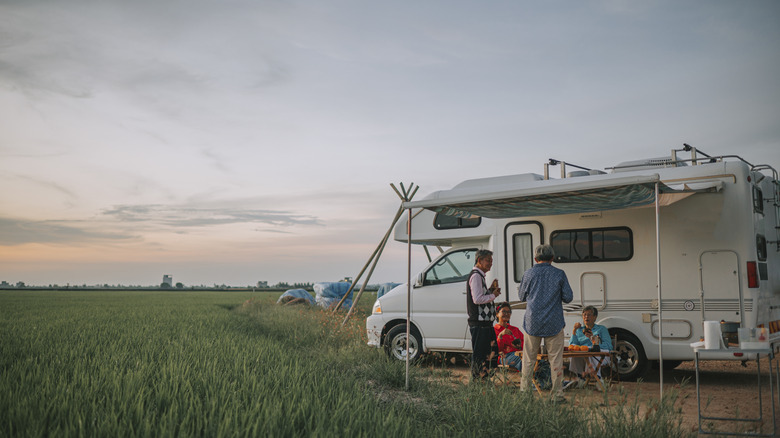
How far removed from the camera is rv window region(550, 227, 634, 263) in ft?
30.4

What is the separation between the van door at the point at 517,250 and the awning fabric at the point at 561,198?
0.55 metres

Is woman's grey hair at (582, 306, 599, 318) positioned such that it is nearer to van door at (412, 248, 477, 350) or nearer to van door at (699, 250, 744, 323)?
van door at (699, 250, 744, 323)

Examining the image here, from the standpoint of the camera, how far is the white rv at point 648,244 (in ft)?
27.0

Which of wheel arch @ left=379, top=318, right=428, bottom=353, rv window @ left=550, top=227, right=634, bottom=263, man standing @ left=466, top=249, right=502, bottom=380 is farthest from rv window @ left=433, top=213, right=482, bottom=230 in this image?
man standing @ left=466, top=249, right=502, bottom=380

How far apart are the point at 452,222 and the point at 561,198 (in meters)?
3.36

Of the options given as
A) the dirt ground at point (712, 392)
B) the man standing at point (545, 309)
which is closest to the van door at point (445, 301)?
the dirt ground at point (712, 392)

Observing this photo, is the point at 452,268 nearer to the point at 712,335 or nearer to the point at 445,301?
the point at 445,301

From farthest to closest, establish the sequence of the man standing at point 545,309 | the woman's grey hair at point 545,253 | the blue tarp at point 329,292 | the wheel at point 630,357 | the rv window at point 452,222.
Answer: the blue tarp at point 329,292 < the rv window at point 452,222 < the wheel at point 630,357 < the woman's grey hair at point 545,253 < the man standing at point 545,309

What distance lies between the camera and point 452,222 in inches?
436

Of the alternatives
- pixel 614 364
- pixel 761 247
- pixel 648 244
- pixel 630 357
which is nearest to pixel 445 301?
pixel 614 364

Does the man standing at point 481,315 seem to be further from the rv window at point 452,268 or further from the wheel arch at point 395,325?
the wheel arch at point 395,325

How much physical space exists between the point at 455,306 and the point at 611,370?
9.75ft

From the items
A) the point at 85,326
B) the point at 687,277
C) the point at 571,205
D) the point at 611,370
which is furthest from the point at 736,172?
the point at 85,326

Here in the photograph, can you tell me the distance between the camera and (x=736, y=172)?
8477mm
